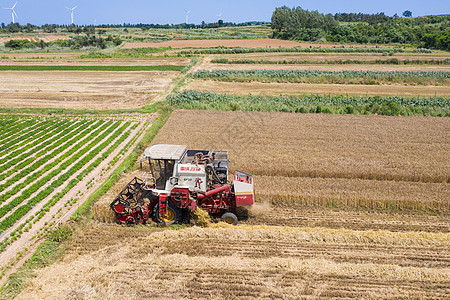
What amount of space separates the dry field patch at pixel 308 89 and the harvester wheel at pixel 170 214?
2527 cm

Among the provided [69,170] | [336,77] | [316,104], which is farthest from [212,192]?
[336,77]

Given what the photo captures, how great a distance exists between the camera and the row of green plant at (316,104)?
29.3 m

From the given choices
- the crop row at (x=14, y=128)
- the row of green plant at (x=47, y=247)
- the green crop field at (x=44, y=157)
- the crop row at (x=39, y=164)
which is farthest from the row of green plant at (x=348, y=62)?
the row of green plant at (x=47, y=247)

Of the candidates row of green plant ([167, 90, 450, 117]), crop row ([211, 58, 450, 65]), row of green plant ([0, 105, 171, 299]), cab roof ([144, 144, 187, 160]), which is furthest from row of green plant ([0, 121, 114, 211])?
crop row ([211, 58, 450, 65])

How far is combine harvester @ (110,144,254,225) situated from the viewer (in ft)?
43.4

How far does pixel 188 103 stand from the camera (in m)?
31.9

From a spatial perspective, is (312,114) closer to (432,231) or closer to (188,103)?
(188,103)

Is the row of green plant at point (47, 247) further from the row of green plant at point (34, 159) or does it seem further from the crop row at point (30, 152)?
the crop row at point (30, 152)

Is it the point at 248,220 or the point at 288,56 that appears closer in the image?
the point at 248,220

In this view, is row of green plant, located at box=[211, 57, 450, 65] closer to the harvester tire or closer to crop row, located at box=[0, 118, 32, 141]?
crop row, located at box=[0, 118, 32, 141]

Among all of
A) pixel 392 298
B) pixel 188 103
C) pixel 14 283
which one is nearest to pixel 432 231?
pixel 392 298

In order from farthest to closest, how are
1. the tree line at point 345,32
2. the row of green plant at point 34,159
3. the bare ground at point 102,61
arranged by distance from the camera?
the tree line at point 345,32
the bare ground at point 102,61
the row of green plant at point 34,159

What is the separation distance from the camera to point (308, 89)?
39.5 metres

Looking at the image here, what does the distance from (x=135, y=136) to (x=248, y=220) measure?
13591 mm
